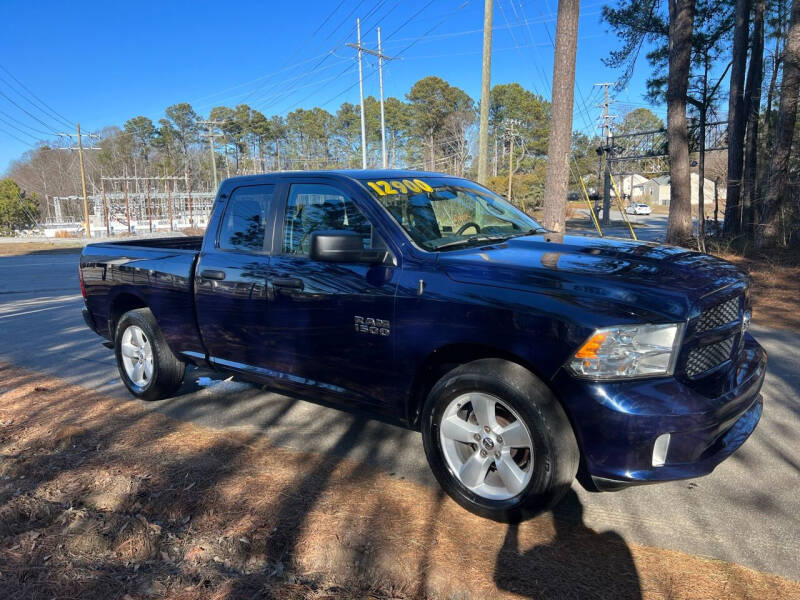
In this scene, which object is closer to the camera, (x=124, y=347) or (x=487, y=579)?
(x=487, y=579)

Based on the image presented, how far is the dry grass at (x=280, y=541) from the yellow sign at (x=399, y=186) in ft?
5.98

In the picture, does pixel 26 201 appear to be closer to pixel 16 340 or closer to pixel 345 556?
pixel 16 340

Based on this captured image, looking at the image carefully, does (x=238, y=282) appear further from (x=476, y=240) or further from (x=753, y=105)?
(x=753, y=105)

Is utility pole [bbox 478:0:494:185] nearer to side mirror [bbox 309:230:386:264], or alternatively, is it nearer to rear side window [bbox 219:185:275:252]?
rear side window [bbox 219:185:275:252]

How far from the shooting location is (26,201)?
6372 centimetres

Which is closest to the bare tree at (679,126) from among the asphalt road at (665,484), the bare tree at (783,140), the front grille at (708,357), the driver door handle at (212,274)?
the bare tree at (783,140)

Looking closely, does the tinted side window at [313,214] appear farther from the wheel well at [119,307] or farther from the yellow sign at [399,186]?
the wheel well at [119,307]

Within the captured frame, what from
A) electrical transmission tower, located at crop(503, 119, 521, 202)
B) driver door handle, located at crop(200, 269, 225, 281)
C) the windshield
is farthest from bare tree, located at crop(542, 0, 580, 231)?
electrical transmission tower, located at crop(503, 119, 521, 202)

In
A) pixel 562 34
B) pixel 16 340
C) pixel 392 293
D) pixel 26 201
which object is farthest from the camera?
pixel 26 201

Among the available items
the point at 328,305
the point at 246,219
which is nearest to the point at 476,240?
the point at 328,305

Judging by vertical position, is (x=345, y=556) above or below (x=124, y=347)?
below

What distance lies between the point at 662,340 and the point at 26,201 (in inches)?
A: 2984

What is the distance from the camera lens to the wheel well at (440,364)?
3.03m

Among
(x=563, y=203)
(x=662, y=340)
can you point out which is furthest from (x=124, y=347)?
(x=563, y=203)
